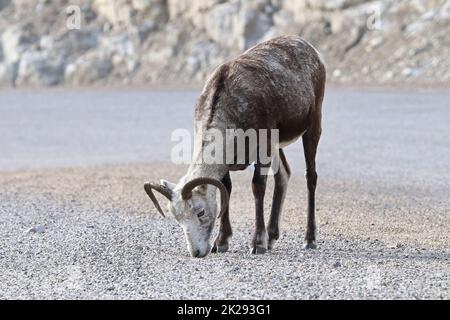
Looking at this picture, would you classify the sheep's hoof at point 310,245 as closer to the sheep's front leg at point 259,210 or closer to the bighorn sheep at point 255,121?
the bighorn sheep at point 255,121

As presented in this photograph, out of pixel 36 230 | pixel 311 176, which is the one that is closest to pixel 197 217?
pixel 311 176

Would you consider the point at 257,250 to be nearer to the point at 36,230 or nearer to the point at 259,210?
the point at 259,210

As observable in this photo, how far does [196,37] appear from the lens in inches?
2224

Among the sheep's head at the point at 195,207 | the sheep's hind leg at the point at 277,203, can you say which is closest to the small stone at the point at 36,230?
the sheep's head at the point at 195,207

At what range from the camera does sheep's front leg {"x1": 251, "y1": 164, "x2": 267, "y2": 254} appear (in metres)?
10.4

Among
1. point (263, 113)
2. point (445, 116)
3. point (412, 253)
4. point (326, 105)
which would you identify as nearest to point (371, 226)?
point (412, 253)

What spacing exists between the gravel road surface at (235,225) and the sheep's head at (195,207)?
0.23m

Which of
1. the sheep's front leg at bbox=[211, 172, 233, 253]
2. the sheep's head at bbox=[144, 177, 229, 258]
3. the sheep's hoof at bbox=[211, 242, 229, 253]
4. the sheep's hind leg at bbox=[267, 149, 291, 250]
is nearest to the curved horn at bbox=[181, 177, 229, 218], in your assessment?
the sheep's head at bbox=[144, 177, 229, 258]

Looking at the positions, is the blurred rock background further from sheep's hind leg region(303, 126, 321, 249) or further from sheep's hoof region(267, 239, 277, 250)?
sheep's hoof region(267, 239, 277, 250)

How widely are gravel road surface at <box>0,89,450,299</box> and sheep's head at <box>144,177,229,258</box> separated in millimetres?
228

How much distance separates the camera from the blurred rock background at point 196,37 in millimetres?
46031

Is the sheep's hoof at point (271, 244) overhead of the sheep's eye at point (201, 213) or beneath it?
beneath

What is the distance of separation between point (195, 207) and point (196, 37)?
1864 inches
